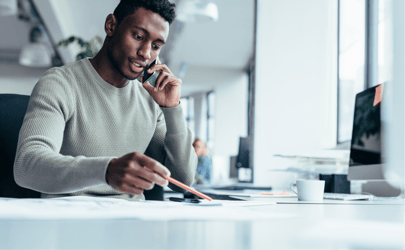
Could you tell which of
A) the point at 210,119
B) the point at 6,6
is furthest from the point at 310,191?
the point at 210,119

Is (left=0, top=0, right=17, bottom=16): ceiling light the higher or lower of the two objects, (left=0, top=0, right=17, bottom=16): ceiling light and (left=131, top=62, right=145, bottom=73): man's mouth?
the higher

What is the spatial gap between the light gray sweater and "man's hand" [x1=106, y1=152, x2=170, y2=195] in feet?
0.13

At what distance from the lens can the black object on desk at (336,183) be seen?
147 cm

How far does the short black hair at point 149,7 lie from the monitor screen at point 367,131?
768mm

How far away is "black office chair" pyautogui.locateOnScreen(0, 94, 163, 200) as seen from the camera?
1177 millimetres

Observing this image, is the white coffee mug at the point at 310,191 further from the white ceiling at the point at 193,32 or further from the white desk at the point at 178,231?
the white ceiling at the point at 193,32

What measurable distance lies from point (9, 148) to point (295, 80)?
199 centimetres

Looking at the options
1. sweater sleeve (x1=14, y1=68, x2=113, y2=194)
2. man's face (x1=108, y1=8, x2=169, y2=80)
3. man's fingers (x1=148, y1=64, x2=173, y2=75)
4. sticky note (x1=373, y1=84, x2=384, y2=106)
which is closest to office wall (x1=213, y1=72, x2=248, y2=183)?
sticky note (x1=373, y1=84, x2=384, y2=106)

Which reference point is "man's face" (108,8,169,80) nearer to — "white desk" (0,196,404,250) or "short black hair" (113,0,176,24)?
"short black hair" (113,0,176,24)

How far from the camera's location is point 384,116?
37 centimetres

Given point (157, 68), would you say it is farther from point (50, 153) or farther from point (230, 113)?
→ point (230, 113)

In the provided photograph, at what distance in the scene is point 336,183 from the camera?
147cm

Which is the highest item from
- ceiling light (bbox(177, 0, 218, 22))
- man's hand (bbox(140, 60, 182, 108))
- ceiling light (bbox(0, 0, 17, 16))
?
ceiling light (bbox(0, 0, 17, 16))

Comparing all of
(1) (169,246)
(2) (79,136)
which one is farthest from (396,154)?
(2) (79,136)
